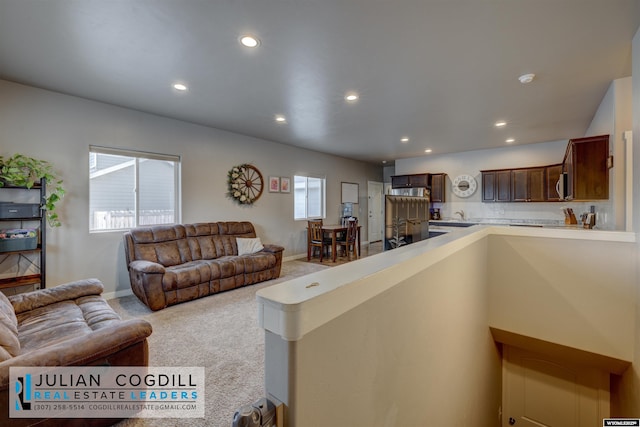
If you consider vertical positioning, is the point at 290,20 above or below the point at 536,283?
above

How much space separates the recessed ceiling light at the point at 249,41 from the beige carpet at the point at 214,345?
102 inches

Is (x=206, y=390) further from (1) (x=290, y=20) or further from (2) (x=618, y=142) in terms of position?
(2) (x=618, y=142)

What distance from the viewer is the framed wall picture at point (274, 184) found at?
18.8 ft

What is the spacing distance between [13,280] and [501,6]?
4.94 meters

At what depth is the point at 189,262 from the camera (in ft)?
12.8

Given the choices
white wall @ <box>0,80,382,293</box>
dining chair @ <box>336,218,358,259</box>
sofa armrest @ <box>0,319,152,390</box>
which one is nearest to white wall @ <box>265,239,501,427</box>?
sofa armrest @ <box>0,319,152,390</box>

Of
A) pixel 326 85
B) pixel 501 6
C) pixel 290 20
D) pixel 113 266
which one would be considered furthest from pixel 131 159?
pixel 501 6

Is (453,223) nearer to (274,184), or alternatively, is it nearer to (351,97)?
(274,184)

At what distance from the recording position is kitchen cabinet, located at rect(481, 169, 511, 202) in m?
6.01

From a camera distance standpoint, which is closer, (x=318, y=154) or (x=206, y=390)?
(x=206, y=390)

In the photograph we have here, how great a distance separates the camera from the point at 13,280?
9.11ft

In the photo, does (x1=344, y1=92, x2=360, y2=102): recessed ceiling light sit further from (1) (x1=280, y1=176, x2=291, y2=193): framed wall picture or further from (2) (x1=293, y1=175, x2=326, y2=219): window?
(2) (x1=293, y1=175, x2=326, y2=219): window

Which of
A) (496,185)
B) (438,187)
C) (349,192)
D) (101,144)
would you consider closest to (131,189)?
(101,144)

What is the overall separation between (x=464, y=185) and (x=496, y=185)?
2.29ft
